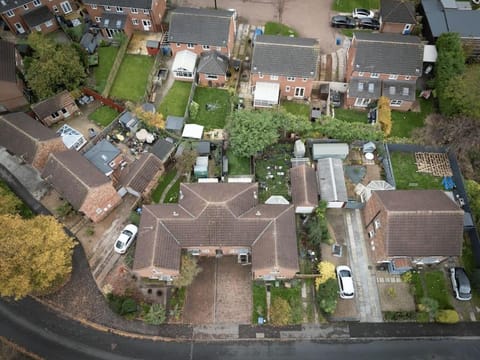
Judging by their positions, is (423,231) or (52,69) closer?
(423,231)

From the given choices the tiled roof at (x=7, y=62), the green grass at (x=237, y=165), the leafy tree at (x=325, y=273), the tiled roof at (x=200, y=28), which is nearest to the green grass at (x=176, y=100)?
the tiled roof at (x=200, y=28)

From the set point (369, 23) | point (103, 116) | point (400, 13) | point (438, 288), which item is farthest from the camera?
point (369, 23)

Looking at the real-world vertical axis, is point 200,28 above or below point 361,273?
above

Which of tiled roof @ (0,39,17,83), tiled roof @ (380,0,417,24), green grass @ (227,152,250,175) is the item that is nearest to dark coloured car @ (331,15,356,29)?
tiled roof @ (380,0,417,24)

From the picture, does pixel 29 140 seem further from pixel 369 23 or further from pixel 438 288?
pixel 369 23

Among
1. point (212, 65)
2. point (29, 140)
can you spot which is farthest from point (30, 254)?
point (212, 65)

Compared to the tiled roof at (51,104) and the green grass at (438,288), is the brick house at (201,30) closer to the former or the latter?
the tiled roof at (51,104)

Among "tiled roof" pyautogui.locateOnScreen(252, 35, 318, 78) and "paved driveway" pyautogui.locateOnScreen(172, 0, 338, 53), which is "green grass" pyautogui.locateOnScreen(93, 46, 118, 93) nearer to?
"paved driveway" pyautogui.locateOnScreen(172, 0, 338, 53)
